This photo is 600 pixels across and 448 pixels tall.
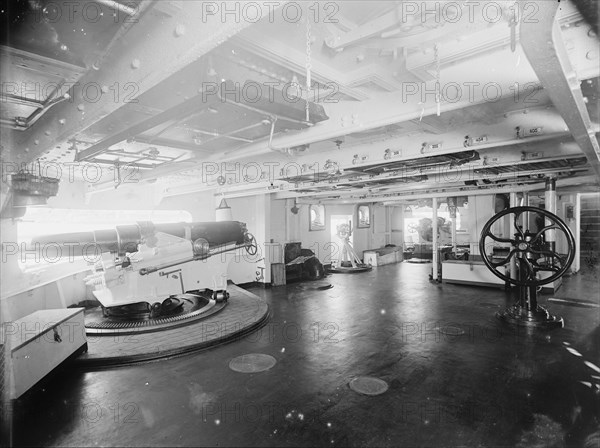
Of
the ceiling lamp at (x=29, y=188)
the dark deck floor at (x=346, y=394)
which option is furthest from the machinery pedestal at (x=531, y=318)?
the ceiling lamp at (x=29, y=188)

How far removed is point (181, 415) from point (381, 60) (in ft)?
12.6

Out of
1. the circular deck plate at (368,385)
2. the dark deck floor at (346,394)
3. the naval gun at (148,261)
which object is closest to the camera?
the dark deck floor at (346,394)

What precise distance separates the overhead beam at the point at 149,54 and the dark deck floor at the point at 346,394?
292 centimetres

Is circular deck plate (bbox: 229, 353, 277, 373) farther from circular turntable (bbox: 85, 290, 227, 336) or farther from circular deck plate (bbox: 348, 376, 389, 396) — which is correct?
circular turntable (bbox: 85, 290, 227, 336)

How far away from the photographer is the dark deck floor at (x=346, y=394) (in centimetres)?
322

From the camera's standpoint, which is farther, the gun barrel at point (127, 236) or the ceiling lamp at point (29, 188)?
the gun barrel at point (127, 236)

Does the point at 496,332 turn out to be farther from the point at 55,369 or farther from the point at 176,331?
the point at 55,369

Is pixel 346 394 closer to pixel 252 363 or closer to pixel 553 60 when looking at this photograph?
pixel 252 363

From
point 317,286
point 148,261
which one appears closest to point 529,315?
point 317,286

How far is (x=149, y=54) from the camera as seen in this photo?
154 cm

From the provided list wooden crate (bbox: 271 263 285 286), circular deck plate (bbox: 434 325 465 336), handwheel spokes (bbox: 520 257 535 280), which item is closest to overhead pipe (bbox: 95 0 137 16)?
circular deck plate (bbox: 434 325 465 336)

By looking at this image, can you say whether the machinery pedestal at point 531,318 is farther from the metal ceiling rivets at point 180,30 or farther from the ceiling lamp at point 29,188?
the ceiling lamp at point 29,188

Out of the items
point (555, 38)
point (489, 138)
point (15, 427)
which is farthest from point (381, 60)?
point (15, 427)

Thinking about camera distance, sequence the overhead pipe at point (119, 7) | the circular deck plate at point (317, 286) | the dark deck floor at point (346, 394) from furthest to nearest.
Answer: the circular deck plate at point (317, 286) → the dark deck floor at point (346, 394) → the overhead pipe at point (119, 7)
